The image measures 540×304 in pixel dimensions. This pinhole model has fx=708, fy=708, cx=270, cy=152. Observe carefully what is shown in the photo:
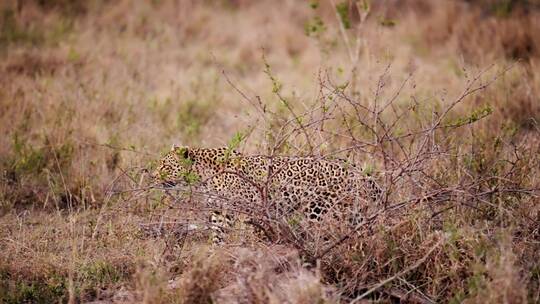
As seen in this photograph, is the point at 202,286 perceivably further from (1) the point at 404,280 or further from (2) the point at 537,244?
(2) the point at 537,244

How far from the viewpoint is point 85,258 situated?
529 centimetres

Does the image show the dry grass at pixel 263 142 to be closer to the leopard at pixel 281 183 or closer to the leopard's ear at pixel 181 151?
the leopard at pixel 281 183

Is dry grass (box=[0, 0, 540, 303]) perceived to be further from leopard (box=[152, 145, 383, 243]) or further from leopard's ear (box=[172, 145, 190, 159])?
leopard's ear (box=[172, 145, 190, 159])

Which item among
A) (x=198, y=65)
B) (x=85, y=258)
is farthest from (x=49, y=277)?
(x=198, y=65)

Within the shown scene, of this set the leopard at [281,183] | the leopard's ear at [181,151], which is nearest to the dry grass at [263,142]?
the leopard at [281,183]

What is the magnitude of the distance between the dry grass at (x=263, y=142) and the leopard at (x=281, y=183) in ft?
0.48

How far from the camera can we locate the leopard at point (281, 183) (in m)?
5.09

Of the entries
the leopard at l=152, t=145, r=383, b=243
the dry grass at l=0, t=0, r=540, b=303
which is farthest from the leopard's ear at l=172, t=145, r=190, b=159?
the dry grass at l=0, t=0, r=540, b=303

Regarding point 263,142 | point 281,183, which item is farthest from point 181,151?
point 263,142

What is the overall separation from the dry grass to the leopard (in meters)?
0.15

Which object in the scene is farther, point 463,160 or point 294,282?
point 463,160

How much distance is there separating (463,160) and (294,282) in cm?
282

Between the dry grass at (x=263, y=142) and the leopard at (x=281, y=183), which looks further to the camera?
the leopard at (x=281, y=183)

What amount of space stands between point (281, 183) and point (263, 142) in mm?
598
